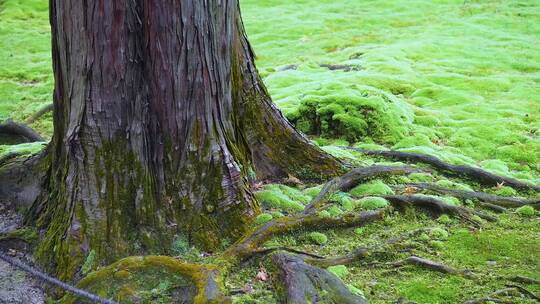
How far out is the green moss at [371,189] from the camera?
301 inches

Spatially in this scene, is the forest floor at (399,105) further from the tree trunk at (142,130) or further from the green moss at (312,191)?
the tree trunk at (142,130)

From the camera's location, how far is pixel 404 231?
22.4ft

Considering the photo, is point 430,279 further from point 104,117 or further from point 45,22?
point 45,22

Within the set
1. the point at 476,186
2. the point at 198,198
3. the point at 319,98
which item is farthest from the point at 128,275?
the point at 319,98

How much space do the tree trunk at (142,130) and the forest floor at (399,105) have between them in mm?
608

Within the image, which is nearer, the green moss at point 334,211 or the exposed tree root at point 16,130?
the green moss at point 334,211

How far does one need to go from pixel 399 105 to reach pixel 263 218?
8157 mm

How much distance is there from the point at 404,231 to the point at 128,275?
3.48 meters

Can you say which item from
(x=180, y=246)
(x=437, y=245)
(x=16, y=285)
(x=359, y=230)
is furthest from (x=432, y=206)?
(x=16, y=285)

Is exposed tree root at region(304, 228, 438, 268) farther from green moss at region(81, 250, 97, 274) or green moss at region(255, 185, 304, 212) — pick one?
green moss at region(81, 250, 97, 274)

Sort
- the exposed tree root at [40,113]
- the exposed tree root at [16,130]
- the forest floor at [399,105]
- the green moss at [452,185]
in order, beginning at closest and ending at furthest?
the forest floor at [399,105]
the green moss at [452,185]
the exposed tree root at [16,130]
the exposed tree root at [40,113]

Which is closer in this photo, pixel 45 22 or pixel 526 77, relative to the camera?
pixel 526 77

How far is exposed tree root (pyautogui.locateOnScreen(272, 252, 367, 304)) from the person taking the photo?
16.6ft

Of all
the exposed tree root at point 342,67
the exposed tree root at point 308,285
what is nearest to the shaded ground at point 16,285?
the exposed tree root at point 308,285
